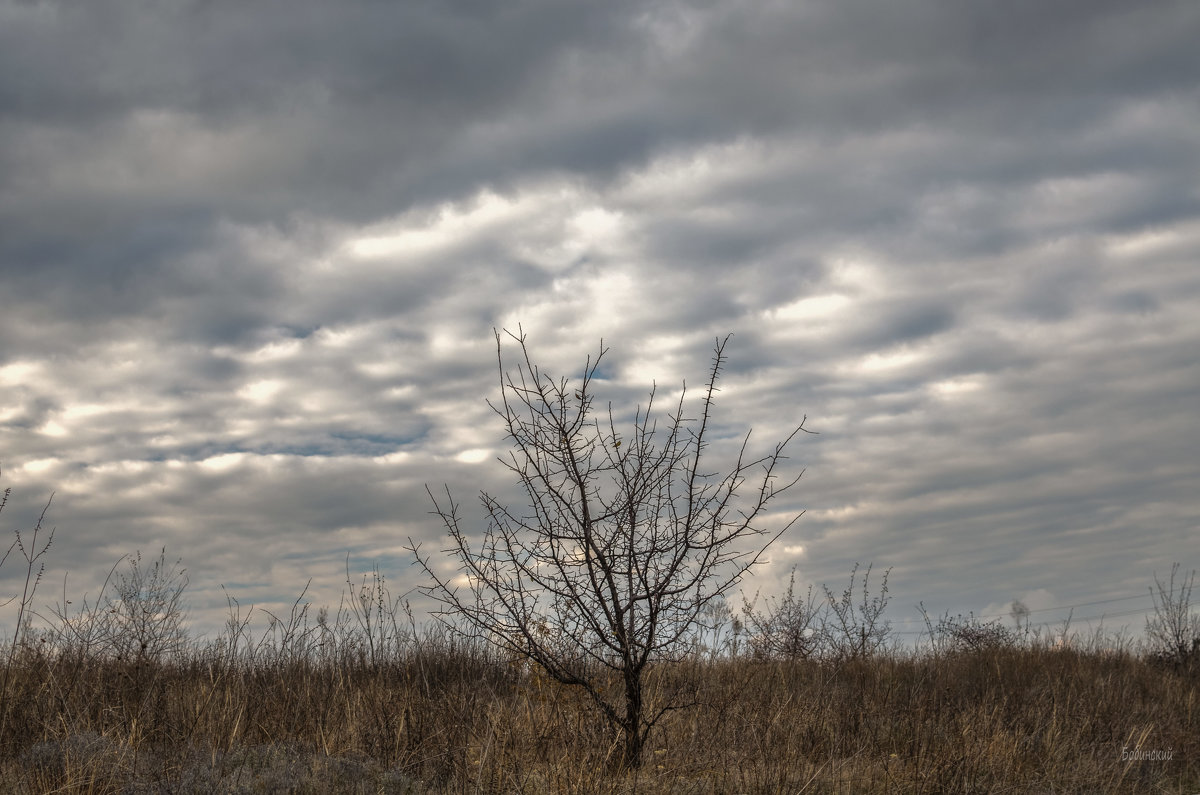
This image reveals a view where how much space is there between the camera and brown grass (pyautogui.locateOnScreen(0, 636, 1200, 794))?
19.6ft

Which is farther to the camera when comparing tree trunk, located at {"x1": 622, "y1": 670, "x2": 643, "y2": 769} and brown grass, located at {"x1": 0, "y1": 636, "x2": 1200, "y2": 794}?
tree trunk, located at {"x1": 622, "y1": 670, "x2": 643, "y2": 769}

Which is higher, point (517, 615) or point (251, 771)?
point (517, 615)

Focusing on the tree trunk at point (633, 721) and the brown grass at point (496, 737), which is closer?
the brown grass at point (496, 737)

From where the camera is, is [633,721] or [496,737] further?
[633,721]

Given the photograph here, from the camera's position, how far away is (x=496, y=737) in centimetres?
621

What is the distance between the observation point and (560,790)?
5.49 metres

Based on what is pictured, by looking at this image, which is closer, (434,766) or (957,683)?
(434,766)

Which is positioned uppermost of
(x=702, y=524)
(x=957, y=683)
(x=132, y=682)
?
(x=702, y=524)

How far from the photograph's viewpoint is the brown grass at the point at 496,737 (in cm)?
597

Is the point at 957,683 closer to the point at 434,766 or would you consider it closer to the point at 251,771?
the point at 434,766

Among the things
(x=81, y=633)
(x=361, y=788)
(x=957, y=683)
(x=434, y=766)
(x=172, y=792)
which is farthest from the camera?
(x=957, y=683)

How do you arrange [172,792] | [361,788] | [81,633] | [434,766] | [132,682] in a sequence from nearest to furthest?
[172,792] < [361,788] < [434,766] < [132,682] < [81,633]

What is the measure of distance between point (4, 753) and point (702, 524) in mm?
6066

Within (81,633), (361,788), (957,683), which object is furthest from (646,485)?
(957,683)
